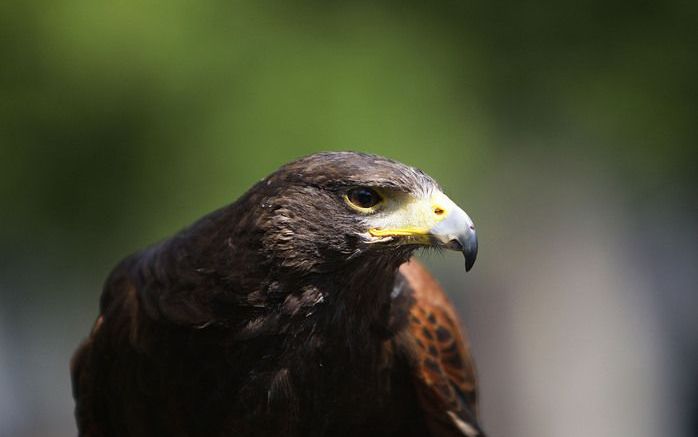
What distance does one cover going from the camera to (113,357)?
458 cm

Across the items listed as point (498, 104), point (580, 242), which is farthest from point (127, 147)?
point (580, 242)

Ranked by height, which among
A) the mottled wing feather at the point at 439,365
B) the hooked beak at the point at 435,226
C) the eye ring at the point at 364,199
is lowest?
the mottled wing feather at the point at 439,365

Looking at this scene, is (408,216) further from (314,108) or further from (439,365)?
(314,108)

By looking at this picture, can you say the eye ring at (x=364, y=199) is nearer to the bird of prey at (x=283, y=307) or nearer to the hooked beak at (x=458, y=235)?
the bird of prey at (x=283, y=307)

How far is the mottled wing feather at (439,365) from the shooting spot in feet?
15.8

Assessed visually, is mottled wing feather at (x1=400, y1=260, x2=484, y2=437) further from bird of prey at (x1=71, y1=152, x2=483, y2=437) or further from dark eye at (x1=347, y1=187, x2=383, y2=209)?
dark eye at (x1=347, y1=187, x2=383, y2=209)

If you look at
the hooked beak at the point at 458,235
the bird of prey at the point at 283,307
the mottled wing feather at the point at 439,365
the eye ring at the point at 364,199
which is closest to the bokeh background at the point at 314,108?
the mottled wing feather at the point at 439,365

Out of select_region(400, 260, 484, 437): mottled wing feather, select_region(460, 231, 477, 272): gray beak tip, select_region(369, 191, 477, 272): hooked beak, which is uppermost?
select_region(369, 191, 477, 272): hooked beak

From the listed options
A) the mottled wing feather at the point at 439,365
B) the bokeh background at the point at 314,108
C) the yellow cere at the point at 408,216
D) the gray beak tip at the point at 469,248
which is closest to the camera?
the gray beak tip at the point at 469,248

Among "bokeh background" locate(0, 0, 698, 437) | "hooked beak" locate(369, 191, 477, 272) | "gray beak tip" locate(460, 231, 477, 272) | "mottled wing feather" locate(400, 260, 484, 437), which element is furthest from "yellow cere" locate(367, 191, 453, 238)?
"bokeh background" locate(0, 0, 698, 437)

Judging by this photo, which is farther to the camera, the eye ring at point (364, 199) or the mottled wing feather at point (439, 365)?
the mottled wing feather at point (439, 365)

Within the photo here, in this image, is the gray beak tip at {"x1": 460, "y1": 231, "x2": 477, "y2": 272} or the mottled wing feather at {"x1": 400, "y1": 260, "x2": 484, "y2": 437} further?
the mottled wing feather at {"x1": 400, "y1": 260, "x2": 484, "y2": 437}

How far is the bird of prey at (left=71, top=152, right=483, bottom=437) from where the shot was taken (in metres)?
4.14

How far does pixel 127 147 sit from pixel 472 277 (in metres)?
6.69
